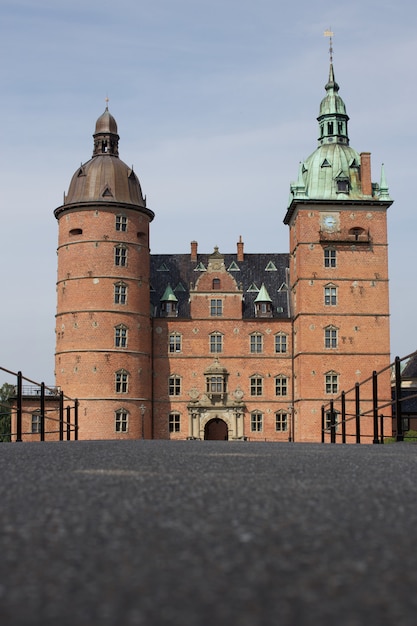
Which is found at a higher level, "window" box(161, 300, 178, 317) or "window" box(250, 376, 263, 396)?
"window" box(161, 300, 178, 317)

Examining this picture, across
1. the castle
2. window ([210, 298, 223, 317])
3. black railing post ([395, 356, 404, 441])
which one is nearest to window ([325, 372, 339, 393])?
the castle

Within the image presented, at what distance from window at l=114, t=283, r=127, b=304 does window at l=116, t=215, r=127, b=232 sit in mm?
3481

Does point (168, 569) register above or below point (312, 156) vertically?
below

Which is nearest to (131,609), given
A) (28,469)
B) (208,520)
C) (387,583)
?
(387,583)

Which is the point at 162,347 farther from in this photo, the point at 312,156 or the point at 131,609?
the point at 131,609

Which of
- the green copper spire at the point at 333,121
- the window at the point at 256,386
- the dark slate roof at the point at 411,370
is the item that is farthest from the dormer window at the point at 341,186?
the dark slate roof at the point at 411,370

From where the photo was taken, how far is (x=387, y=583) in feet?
9.96

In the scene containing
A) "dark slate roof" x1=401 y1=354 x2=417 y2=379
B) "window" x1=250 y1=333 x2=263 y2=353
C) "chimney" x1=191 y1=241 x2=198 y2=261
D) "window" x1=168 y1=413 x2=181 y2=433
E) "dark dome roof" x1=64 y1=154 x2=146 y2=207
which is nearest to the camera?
"dark dome roof" x1=64 y1=154 x2=146 y2=207

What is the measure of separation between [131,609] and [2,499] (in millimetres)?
2698

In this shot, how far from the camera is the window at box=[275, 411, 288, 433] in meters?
55.7

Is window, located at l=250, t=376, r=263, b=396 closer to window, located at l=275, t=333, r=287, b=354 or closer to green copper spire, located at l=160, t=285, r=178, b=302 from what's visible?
window, located at l=275, t=333, r=287, b=354

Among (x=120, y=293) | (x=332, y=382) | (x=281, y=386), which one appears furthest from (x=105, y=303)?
(x=332, y=382)

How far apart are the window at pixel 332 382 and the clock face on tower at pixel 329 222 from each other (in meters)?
9.06

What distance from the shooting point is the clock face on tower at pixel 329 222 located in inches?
2160
